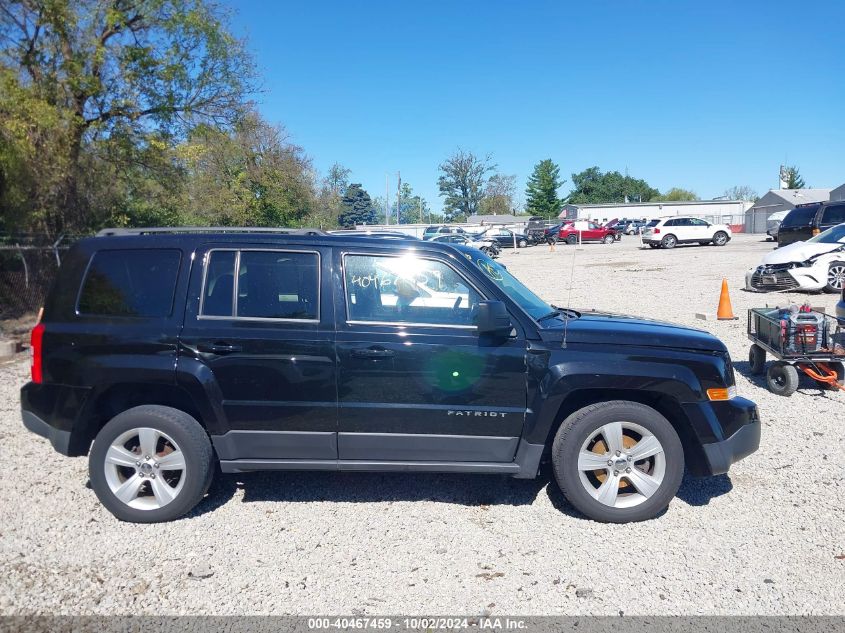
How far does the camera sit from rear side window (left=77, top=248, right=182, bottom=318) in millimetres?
4289

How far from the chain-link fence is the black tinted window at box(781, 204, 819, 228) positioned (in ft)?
68.8

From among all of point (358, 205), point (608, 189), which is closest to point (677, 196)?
point (608, 189)

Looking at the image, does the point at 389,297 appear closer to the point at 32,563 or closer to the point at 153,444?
the point at 153,444

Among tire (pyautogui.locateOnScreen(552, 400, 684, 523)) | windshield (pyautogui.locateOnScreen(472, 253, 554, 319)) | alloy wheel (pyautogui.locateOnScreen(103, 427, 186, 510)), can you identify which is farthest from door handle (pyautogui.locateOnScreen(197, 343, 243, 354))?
tire (pyautogui.locateOnScreen(552, 400, 684, 523))

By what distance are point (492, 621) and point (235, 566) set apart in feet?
5.00

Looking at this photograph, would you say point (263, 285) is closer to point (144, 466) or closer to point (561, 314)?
point (144, 466)

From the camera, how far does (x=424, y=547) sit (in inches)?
154

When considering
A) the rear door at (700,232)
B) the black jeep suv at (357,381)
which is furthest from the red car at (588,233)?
the black jeep suv at (357,381)

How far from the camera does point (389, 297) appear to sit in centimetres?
428

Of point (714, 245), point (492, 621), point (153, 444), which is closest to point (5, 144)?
point (153, 444)

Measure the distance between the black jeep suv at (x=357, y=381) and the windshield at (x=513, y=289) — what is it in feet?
0.58

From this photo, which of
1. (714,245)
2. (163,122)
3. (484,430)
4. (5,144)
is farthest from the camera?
(714,245)

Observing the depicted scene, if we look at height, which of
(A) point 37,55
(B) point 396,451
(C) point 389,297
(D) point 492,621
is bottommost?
(D) point 492,621

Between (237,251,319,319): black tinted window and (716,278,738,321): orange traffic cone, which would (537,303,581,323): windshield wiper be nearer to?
(237,251,319,319): black tinted window
